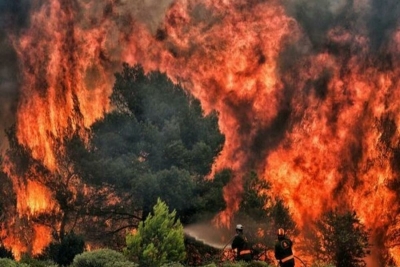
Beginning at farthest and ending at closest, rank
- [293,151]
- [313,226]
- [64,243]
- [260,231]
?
[293,151]
[313,226]
[260,231]
[64,243]

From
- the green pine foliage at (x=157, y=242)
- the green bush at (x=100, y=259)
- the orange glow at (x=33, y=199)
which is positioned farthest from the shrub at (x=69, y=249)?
the orange glow at (x=33, y=199)

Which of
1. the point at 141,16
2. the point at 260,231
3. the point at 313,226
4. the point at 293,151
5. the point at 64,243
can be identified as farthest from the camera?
the point at 141,16

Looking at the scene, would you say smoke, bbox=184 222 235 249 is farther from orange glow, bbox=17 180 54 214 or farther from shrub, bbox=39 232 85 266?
orange glow, bbox=17 180 54 214

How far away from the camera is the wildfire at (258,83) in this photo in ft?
135

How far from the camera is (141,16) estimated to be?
46.2m

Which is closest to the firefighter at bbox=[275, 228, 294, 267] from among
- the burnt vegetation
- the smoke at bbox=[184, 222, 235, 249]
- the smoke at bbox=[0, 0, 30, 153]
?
the burnt vegetation

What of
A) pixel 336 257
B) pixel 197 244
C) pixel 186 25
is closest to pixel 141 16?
pixel 186 25

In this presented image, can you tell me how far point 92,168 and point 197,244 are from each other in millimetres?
7005

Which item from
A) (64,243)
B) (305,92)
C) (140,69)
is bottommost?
(64,243)

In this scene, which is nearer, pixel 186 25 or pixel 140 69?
pixel 140 69

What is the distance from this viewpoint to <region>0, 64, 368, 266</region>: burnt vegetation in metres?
32.4

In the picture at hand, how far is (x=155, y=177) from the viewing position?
3203 centimetres

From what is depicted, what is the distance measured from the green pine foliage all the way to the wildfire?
663 inches

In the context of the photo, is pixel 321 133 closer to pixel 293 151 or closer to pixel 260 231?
pixel 293 151
